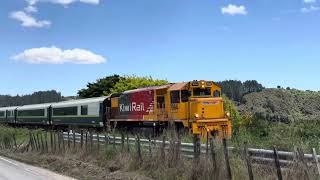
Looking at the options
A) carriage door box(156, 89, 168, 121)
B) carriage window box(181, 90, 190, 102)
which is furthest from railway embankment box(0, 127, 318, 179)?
carriage window box(181, 90, 190, 102)

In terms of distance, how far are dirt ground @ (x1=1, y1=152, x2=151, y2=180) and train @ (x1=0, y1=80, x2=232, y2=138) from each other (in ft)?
12.3

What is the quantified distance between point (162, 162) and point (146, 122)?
51.0ft

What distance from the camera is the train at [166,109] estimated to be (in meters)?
27.8

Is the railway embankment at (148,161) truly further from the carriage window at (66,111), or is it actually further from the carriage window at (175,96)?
the carriage window at (66,111)

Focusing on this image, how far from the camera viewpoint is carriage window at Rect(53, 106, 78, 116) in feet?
159

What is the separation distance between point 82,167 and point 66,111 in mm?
30887

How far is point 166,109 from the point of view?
3016cm

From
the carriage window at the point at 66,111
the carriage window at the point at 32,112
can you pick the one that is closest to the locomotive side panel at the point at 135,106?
the carriage window at the point at 66,111

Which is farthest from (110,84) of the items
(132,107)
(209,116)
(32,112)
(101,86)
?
(209,116)

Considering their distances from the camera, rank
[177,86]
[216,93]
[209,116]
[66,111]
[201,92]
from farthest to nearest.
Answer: [66,111]
[216,93]
[177,86]
[201,92]
[209,116]

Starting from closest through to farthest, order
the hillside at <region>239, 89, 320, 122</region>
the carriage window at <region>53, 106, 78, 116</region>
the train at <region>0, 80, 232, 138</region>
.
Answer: the train at <region>0, 80, 232, 138</region> < the carriage window at <region>53, 106, 78, 116</region> < the hillside at <region>239, 89, 320, 122</region>

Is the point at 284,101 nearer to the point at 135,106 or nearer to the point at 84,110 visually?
the point at 84,110

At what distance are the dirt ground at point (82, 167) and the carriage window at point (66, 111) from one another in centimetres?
2069

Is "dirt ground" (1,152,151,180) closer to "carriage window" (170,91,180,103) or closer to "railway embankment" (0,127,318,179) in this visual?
"railway embankment" (0,127,318,179)
